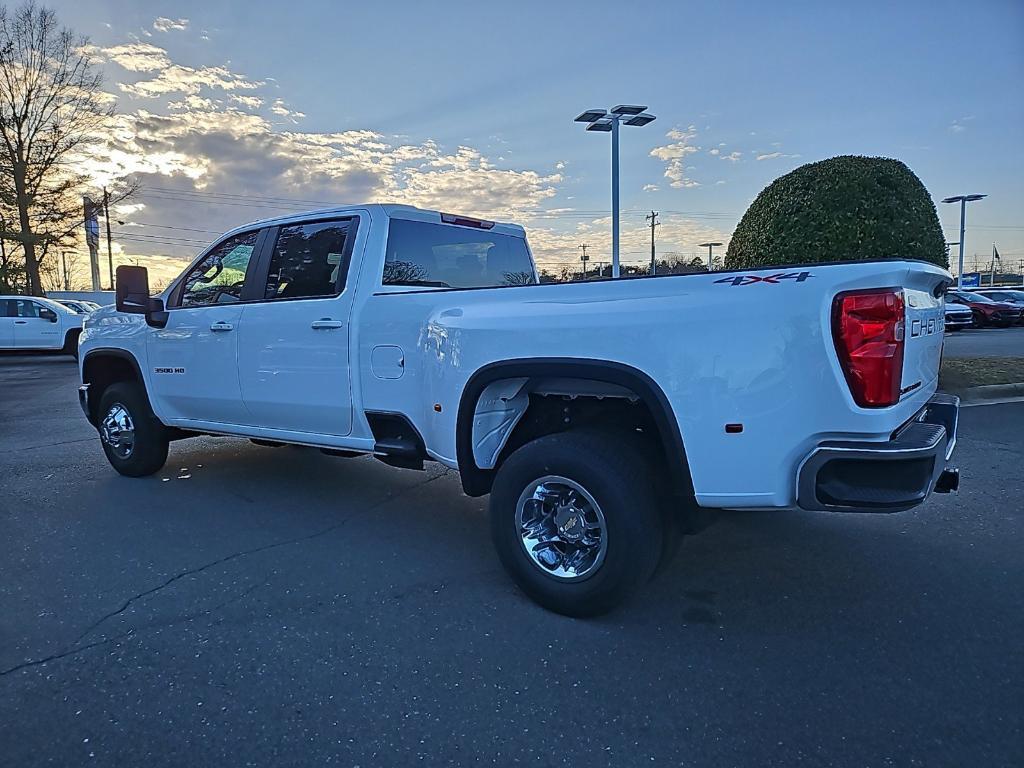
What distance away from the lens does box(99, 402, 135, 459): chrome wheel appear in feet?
18.9

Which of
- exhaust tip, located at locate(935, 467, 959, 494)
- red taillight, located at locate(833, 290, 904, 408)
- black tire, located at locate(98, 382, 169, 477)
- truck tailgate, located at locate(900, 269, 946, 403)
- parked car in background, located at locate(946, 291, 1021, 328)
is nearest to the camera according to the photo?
red taillight, located at locate(833, 290, 904, 408)

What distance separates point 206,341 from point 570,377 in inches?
125

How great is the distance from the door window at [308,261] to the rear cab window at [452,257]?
33cm

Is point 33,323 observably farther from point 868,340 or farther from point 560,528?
point 868,340

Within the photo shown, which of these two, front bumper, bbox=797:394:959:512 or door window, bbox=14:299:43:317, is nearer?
front bumper, bbox=797:394:959:512

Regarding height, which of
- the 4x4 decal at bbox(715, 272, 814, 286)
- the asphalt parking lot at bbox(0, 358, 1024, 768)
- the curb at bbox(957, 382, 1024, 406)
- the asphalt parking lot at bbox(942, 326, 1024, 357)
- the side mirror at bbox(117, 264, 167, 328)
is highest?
the side mirror at bbox(117, 264, 167, 328)

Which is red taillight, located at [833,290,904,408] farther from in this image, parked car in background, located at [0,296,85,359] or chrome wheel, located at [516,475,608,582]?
parked car in background, located at [0,296,85,359]

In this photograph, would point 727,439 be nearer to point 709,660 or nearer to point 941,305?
point 709,660

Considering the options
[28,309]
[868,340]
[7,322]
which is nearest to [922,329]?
[868,340]

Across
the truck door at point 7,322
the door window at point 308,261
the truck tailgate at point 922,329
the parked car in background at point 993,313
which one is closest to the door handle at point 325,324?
the door window at point 308,261

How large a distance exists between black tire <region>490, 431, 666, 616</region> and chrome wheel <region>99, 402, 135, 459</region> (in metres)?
3.84

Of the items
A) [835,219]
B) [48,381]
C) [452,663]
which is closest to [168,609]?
[452,663]

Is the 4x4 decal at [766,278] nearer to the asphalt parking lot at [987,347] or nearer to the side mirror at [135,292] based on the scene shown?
the side mirror at [135,292]

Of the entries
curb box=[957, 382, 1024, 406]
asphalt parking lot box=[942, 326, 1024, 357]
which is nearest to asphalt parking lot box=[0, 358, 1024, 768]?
curb box=[957, 382, 1024, 406]
